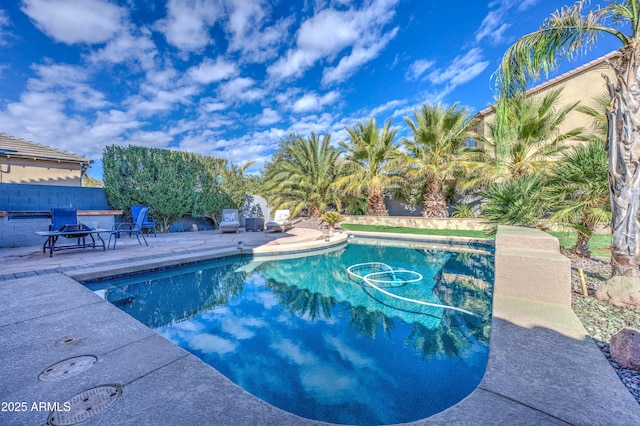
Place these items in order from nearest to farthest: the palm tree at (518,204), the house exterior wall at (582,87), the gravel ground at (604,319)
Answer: the gravel ground at (604,319) < the palm tree at (518,204) < the house exterior wall at (582,87)

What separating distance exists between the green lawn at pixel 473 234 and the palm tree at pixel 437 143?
2.19 m

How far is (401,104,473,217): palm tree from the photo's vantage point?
13.0 meters

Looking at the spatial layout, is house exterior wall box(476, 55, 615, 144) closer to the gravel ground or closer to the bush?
the gravel ground

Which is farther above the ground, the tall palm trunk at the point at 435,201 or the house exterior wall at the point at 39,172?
the house exterior wall at the point at 39,172

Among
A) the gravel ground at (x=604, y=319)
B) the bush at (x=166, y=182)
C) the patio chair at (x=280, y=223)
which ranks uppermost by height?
the bush at (x=166, y=182)

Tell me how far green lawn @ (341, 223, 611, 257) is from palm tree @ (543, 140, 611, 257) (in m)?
0.88

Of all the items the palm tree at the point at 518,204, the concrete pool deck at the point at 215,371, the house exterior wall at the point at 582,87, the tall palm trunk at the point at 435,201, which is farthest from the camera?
the tall palm trunk at the point at 435,201

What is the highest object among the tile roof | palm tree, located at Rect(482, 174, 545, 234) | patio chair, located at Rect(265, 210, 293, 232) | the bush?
the tile roof

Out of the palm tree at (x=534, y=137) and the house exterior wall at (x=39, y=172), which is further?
the house exterior wall at (x=39, y=172)

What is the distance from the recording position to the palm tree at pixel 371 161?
592 inches

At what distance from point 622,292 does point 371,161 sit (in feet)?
41.1

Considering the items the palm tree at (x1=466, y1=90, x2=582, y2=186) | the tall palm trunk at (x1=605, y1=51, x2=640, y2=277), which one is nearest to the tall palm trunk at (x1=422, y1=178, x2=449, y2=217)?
the palm tree at (x1=466, y1=90, x2=582, y2=186)

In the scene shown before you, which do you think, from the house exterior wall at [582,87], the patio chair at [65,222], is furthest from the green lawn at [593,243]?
the patio chair at [65,222]

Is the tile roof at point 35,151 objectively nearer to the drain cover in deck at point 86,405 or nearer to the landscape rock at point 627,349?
the drain cover in deck at point 86,405
